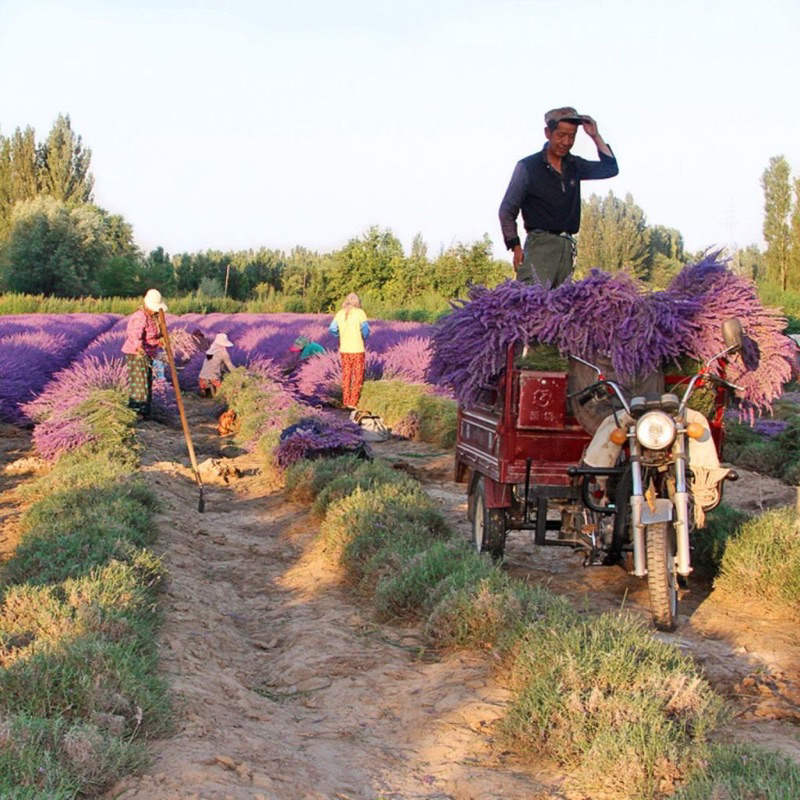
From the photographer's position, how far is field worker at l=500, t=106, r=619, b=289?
24.1 ft

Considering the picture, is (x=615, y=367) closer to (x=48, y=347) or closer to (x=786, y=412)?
(x=786, y=412)

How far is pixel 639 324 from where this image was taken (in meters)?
6.05

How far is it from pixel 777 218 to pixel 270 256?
99.7ft

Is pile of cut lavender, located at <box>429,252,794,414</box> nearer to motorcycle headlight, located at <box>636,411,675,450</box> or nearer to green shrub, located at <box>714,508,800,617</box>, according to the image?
green shrub, located at <box>714,508,800,617</box>

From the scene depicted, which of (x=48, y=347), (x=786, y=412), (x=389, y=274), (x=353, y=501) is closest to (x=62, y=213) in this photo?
(x=389, y=274)

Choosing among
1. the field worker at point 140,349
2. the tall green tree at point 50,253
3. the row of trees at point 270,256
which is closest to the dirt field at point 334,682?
the field worker at point 140,349

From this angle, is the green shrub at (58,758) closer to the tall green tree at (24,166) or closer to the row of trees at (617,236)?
the row of trees at (617,236)

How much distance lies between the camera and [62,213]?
5625 centimetres

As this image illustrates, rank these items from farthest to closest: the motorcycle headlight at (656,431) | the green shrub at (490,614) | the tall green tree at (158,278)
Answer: the tall green tree at (158,278) → the motorcycle headlight at (656,431) → the green shrub at (490,614)

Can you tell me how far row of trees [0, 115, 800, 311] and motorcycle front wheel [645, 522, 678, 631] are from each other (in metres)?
31.5

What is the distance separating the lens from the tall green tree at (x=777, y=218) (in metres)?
48.5

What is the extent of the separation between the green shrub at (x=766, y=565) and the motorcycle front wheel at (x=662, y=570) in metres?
0.90

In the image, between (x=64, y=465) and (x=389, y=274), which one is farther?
A: (x=389, y=274)

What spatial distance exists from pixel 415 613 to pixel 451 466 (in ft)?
21.1
